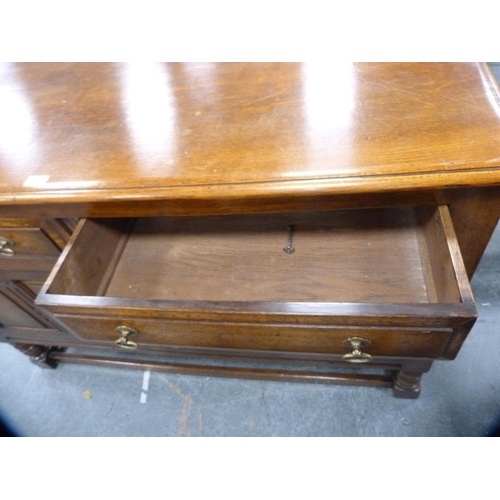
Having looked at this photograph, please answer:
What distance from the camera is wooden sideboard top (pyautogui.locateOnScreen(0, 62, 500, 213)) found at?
485mm

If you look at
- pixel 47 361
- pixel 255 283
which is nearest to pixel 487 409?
pixel 255 283

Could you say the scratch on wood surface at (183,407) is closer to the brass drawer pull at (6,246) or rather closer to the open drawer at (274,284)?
the open drawer at (274,284)

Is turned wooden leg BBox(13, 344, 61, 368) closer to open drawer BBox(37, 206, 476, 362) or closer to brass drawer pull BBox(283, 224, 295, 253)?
open drawer BBox(37, 206, 476, 362)

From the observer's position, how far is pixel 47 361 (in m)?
0.98

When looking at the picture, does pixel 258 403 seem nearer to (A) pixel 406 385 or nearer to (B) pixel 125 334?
(A) pixel 406 385

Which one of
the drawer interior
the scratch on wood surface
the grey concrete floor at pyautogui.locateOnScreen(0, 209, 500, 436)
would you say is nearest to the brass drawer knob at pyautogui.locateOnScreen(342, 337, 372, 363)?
the drawer interior

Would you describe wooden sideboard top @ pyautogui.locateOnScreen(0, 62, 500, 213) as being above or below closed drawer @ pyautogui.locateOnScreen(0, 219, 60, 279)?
above

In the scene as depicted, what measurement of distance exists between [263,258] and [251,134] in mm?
254

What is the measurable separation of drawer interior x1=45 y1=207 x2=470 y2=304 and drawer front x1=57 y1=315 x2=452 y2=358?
74 mm

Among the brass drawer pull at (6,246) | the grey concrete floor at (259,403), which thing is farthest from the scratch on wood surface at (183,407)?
the brass drawer pull at (6,246)

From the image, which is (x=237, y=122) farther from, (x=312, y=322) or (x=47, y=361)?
(x=47, y=361)

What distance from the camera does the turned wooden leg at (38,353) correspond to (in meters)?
0.96

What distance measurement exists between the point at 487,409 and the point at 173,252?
2.46 ft

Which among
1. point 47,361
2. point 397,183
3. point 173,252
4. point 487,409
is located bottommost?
point 47,361
